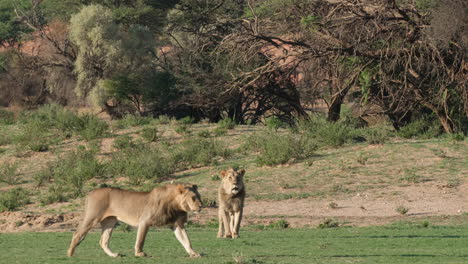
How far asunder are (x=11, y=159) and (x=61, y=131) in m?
3.15

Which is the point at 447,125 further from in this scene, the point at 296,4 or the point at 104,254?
the point at 104,254

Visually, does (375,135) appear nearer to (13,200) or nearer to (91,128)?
(91,128)

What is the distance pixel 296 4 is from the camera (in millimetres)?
32406

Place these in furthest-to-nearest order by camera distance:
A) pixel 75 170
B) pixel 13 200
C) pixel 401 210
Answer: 1. pixel 75 170
2. pixel 13 200
3. pixel 401 210

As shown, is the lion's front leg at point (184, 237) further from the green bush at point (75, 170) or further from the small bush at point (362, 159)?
the small bush at point (362, 159)

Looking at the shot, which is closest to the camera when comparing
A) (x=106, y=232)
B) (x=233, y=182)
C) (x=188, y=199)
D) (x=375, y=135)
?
(x=188, y=199)

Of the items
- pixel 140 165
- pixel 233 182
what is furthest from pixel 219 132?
pixel 233 182

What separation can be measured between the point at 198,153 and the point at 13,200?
6961 mm

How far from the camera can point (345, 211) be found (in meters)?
22.3

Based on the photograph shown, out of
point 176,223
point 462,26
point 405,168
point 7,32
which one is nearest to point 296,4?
point 462,26

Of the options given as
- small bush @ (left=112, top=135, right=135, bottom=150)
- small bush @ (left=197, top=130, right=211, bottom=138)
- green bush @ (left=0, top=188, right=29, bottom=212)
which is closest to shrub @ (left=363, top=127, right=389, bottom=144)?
small bush @ (left=197, top=130, right=211, bottom=138)

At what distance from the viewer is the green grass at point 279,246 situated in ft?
39.4

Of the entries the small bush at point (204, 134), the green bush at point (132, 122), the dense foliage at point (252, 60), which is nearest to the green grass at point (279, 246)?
the dense foliage at point (252, 60)

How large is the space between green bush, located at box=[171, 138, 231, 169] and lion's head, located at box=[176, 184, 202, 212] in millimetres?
17442
